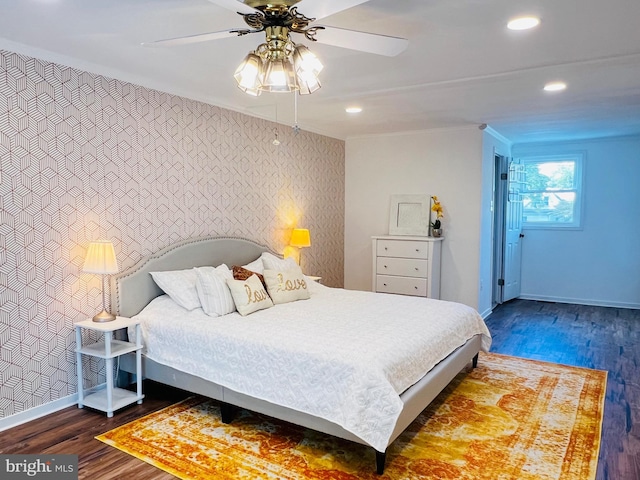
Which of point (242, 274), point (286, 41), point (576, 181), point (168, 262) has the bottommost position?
point (242, 274)

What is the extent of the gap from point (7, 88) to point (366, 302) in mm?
2920

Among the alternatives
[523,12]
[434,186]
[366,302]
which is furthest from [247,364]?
[434,186]

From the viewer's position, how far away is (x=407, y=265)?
5.54 metres

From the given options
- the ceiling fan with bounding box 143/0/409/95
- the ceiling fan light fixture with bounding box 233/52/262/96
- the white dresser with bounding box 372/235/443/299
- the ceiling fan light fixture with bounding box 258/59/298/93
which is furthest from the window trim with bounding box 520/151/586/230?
the ceiling fan light fixture with bounding box 233/52/262/96

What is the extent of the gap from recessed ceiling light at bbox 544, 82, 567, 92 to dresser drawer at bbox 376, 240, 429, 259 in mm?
2193

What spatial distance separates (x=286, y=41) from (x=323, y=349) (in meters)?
1.62

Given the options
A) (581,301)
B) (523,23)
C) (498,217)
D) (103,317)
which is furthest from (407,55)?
(581,301)

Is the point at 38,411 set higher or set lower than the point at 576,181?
lower

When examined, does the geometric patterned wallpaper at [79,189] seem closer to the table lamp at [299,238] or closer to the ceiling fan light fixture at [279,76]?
the table lamp at [299,238]

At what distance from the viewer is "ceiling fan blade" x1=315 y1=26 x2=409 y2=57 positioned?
198 cm

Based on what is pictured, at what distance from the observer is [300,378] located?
8.59 feet

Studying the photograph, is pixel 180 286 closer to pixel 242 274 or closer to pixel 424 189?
pixel 242 274

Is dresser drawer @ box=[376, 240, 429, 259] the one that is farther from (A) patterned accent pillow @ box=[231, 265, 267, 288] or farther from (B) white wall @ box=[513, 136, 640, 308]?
(B) white wall @ box=[513, 136, 640, 308]

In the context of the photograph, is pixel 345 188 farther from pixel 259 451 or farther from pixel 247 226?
pixel 259 451
